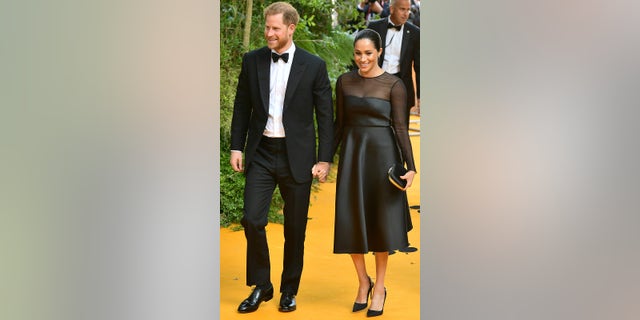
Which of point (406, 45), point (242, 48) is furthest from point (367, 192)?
point (242, 48)

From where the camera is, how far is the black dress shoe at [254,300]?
19.0 feet

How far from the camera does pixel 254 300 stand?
5809mm

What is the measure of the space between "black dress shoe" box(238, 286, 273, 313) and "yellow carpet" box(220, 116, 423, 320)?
0.05 m

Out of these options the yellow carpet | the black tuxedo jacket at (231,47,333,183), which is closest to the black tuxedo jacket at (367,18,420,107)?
the yellow carpet

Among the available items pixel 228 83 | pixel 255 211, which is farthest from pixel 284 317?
pixel 228 83

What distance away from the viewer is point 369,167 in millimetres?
5582

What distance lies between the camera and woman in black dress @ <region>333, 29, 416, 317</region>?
5.54 m

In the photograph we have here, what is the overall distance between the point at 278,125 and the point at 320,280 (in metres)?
1.57

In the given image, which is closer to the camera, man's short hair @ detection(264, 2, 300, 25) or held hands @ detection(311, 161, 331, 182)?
man's short hair @ detection(264, 2, 300, 25)

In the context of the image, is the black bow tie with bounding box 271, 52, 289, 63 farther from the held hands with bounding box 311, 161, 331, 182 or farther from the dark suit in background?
the held hands with bounding box 311, 161, 331, 182
